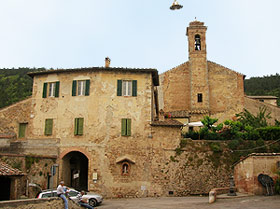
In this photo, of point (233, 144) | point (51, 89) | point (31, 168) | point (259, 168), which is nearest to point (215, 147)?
point (233, 144)

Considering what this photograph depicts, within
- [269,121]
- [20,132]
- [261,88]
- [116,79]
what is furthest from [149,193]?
[261,88]

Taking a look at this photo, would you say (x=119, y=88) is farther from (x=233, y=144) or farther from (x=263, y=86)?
(x=263, y=86)

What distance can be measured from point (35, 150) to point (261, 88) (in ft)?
195

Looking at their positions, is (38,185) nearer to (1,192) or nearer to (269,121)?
(1,192)

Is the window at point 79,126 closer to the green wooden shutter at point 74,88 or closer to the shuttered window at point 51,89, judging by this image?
the green wooden shutter at point 74,88

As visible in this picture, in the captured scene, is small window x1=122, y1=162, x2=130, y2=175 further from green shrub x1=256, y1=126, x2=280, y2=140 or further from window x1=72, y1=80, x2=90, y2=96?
green shrub x1=256, y1=126, x2=280, y2=140

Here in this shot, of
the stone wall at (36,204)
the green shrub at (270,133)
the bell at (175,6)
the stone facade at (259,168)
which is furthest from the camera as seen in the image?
the green shrub at (270,133)

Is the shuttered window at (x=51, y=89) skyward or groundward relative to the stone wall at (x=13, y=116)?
skyward

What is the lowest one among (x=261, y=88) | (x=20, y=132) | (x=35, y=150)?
(x=35, y=150)

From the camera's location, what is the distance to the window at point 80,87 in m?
23.0

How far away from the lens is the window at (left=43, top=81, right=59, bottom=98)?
23.6 meters

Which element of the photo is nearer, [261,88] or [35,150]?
[35,150]

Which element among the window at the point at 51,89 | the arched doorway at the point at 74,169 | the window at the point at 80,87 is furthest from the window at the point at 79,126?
the window at the point at 51,89

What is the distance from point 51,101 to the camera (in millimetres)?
23594
